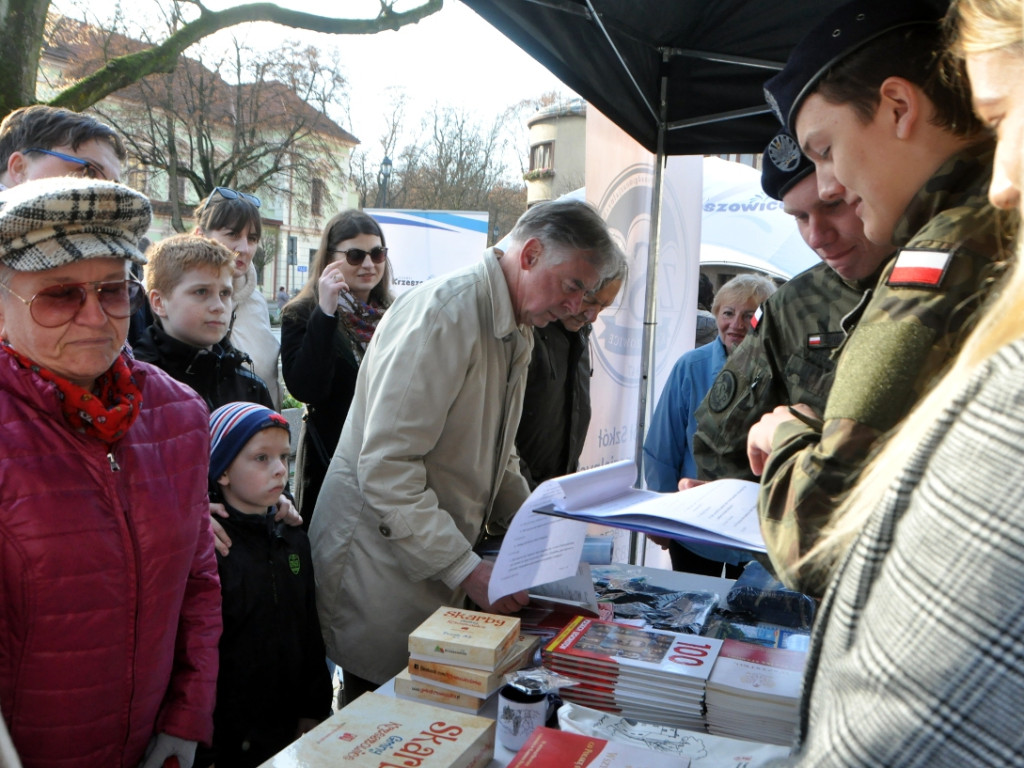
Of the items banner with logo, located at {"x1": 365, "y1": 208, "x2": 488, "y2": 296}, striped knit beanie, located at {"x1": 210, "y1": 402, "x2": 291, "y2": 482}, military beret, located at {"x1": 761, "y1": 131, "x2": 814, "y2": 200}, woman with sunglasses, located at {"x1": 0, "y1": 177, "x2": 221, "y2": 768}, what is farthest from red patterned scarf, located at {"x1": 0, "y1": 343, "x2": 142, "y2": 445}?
banner with logo, located at {"x1": 365, "y1": 208, "x2": 488, "y2": 296}

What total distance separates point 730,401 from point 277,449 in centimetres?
125

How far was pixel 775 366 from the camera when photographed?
213cm

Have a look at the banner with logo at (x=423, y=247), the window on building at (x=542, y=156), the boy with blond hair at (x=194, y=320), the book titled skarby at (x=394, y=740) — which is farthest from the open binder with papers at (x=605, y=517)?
the window on building at (x=542, y=156)

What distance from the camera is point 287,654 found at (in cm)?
216

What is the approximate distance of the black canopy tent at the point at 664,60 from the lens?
9.45 feet

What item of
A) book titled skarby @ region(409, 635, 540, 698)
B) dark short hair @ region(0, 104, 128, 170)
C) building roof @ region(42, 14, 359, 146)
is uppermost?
building roof @ region(42, 14, 359, 146)

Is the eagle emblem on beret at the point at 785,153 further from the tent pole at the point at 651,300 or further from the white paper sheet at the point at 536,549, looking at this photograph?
the tent pole at the point at 651,300

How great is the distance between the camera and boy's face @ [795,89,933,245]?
40.6 inches

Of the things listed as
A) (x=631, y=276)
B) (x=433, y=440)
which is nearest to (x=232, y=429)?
(x=433, y=440)

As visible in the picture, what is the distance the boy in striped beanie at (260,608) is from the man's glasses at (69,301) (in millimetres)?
658

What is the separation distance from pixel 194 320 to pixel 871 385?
7.13 ft

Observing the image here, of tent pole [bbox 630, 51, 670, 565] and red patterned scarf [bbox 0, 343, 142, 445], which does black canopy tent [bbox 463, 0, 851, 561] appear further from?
red patterned scarf [bbox 0, 343, 142, 445]

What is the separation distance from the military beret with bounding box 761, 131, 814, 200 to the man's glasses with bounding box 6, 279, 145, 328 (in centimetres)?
151

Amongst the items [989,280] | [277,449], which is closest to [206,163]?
[277,449]
